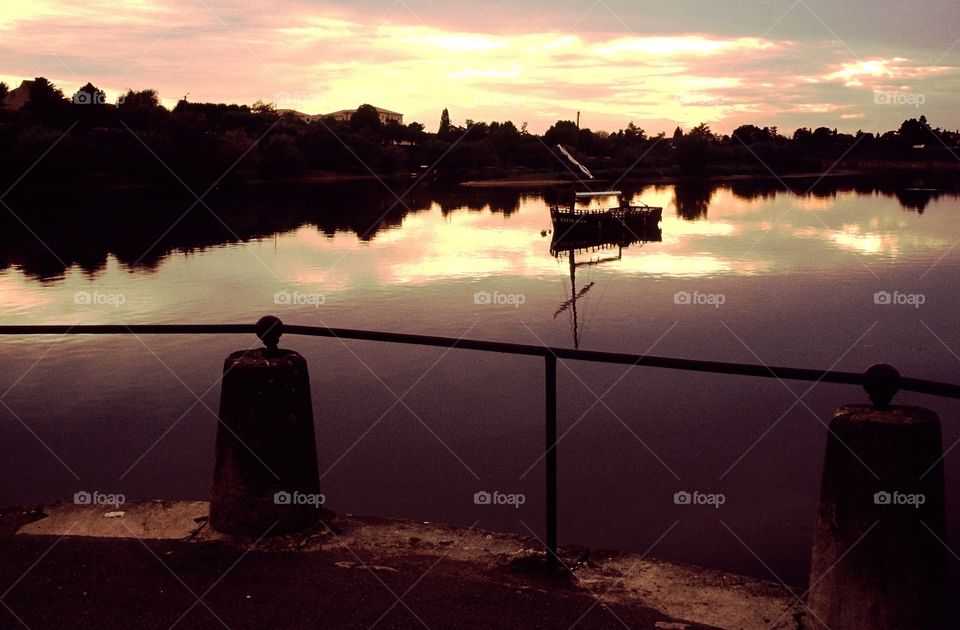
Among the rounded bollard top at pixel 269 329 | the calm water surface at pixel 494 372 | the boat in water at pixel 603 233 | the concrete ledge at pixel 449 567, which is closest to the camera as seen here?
the concrete ledge at pixel 449 567

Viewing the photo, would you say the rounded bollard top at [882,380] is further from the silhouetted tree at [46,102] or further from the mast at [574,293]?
the silhouetted tree at [46,102]

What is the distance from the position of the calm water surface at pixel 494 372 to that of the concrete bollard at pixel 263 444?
43.1 feet

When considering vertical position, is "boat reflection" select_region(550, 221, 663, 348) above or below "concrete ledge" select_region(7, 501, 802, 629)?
below

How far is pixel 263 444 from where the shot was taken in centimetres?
543

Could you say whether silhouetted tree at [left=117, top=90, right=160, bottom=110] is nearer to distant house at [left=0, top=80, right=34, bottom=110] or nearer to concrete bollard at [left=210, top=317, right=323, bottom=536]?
distant house at [left=0, top=80, right=34, bottom=110]

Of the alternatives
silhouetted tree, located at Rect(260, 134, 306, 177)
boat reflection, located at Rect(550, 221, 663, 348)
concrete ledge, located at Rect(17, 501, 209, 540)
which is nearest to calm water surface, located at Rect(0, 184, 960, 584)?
boat reflection, located at Rect(550, 221, 663, 348)

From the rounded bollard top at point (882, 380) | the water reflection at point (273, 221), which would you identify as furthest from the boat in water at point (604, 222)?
the rounded bollard top at point (882, 380)

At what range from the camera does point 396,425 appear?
25.3 meters

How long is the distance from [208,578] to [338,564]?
2.36 ft

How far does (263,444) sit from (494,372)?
25.4 m

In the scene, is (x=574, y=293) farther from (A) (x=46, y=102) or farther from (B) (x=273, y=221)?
(A) (x=46, y=102)

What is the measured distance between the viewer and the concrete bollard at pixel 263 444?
17.7 ft

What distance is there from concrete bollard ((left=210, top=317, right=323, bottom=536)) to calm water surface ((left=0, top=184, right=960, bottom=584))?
1313cm

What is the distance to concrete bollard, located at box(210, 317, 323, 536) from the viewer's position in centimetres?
541
